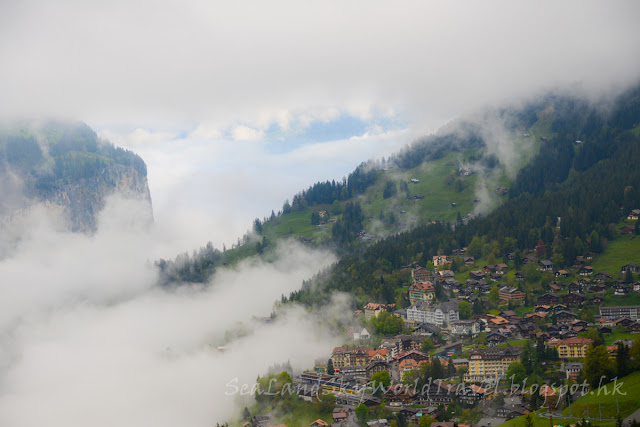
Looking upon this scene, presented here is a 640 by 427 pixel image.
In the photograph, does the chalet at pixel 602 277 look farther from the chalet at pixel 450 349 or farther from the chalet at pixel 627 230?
the chalet at pixel 450 349

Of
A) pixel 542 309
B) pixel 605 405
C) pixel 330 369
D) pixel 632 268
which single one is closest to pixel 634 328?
pixel 542 309

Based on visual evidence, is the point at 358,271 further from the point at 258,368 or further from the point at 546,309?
the point at 546,309

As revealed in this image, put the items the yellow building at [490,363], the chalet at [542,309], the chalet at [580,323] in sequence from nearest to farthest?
the yellow building at [490,363]
the chalet at [580,323]
the chalet at [542,309]

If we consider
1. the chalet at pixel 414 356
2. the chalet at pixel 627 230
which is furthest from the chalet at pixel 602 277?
the chalet at pixel 414 356

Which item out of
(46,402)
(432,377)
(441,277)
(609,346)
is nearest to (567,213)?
(441,277)

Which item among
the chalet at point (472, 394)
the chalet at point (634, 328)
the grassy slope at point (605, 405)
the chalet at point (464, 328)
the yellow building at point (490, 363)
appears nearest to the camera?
the grassy slope at point (605, 405)

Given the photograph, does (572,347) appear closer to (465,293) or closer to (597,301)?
(597,301)
